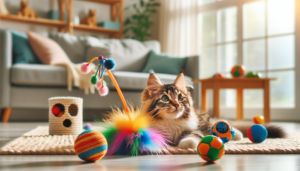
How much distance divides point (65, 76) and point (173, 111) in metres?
2.02

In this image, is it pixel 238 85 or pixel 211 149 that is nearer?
pixel 211 149

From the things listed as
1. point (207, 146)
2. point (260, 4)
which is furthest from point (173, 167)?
point (260, 4)

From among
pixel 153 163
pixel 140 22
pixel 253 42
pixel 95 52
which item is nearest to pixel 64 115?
pixel 153 163

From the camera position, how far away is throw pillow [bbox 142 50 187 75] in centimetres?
343

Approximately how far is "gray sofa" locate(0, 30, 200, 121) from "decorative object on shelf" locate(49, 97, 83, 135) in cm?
116

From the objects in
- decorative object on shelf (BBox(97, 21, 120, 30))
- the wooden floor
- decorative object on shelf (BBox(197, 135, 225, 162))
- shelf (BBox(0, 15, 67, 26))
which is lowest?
the wooden floor

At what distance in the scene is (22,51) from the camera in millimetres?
3096

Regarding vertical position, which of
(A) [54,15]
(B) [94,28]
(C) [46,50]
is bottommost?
(C) [46,50]

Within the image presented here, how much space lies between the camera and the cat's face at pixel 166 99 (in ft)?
3.67

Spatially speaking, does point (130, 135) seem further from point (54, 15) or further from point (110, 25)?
point (110, 25)

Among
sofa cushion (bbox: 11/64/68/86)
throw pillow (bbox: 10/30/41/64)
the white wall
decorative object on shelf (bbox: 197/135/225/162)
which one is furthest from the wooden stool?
the white wall

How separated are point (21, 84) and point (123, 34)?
7.72 ft

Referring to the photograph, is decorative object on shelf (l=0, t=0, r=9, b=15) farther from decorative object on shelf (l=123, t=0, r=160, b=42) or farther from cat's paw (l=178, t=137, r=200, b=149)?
cat's paw (l=178, t=137, r=200, b=149)

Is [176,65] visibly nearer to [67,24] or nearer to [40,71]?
[40,71]
